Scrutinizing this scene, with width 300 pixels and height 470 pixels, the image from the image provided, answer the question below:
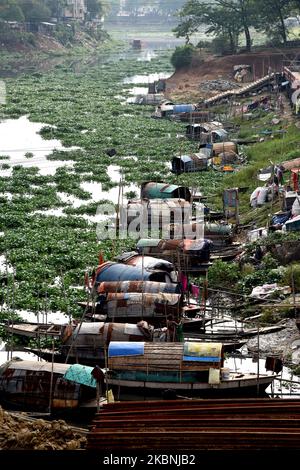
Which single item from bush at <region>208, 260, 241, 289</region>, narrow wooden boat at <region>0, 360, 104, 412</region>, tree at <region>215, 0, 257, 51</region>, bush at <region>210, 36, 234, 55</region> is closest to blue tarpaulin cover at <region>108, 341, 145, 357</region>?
narrow wooden boat at <region>0, 360, 104, 412</region>

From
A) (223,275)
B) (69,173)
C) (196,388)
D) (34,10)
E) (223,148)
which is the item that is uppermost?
(34,10)

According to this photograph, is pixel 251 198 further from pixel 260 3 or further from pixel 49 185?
pixel 260 3

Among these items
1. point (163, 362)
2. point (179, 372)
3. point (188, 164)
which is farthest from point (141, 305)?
point (188, 164)

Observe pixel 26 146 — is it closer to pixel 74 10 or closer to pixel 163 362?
pixel 163 362

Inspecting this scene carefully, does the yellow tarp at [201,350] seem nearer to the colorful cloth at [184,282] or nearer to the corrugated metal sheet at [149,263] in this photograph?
the colorful cloth at [184,282]

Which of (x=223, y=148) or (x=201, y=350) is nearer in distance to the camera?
(x=201, y=350)
